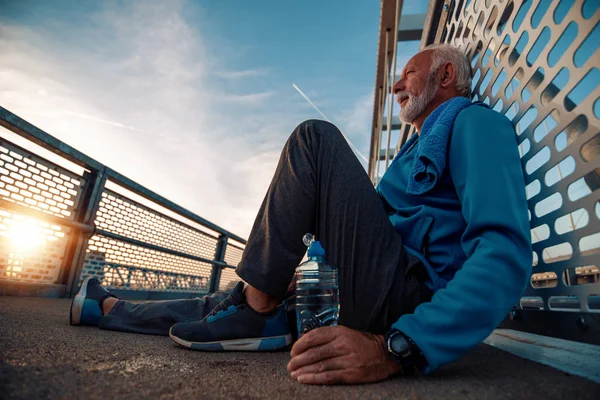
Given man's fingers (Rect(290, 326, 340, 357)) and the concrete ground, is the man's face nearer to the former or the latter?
the concrete ground

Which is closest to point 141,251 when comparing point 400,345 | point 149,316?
point 149,316

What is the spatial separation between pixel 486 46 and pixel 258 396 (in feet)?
5.64

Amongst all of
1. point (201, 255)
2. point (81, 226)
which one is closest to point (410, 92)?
point (81, 226)

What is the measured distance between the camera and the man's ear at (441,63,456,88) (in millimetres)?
1725

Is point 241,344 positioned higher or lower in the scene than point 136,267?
lower

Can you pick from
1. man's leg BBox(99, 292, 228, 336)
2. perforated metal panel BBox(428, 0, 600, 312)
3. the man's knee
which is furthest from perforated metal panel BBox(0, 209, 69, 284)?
perforated metal panel BBox(428, 0, 600, 312)

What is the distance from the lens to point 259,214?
1232 millimetres

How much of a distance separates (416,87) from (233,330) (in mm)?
1585

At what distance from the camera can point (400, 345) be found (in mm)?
773

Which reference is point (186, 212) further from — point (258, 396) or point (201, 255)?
point (258, 396)

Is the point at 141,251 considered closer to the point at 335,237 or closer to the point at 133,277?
the point at 133,277

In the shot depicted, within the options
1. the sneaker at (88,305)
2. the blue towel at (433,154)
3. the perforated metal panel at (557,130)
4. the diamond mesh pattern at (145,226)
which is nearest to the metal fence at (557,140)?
the perforated metal panel at (557,130)

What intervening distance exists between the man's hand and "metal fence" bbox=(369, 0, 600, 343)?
0.61 metres

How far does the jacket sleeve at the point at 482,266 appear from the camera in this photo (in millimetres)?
755
